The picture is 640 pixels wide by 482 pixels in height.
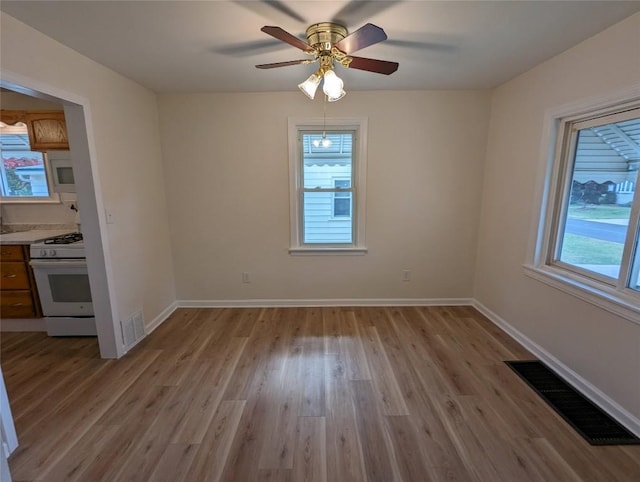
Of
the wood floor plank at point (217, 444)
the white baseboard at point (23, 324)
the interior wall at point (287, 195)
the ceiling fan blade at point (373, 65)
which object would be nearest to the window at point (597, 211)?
the interior wall at point (287, 195)

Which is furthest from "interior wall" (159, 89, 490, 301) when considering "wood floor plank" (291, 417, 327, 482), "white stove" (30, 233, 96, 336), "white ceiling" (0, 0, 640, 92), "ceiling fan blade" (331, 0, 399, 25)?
"wood floor plank" (291, 417, 327, 482)

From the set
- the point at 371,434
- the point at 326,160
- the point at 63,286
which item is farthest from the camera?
the point at 326,160

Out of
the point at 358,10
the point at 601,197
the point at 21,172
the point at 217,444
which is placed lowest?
the point at 217,444

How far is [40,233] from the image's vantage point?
10.7 ft

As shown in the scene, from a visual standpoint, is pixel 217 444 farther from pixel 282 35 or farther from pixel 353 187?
pixel 353 187

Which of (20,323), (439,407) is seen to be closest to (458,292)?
(439,407)

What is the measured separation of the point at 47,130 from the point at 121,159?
107 centimetres

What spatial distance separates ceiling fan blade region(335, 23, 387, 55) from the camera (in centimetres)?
146

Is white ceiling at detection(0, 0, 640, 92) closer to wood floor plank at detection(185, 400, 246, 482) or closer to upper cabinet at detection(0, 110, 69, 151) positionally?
upper cabinet at detection(0, 110, 69, 151)

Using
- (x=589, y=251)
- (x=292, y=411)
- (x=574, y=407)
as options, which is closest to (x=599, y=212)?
(x=589, y=251)

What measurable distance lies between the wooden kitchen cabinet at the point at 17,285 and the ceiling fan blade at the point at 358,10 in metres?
3.52

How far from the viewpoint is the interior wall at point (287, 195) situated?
10.7ft

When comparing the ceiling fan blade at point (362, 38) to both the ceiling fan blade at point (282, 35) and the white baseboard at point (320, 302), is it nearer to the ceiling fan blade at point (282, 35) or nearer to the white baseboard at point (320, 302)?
the ceiling fan blade at point (282, 35)

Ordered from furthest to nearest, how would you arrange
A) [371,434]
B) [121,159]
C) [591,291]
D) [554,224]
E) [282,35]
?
[121,159], [554,224], [591,291], [371,434], [282,35]
